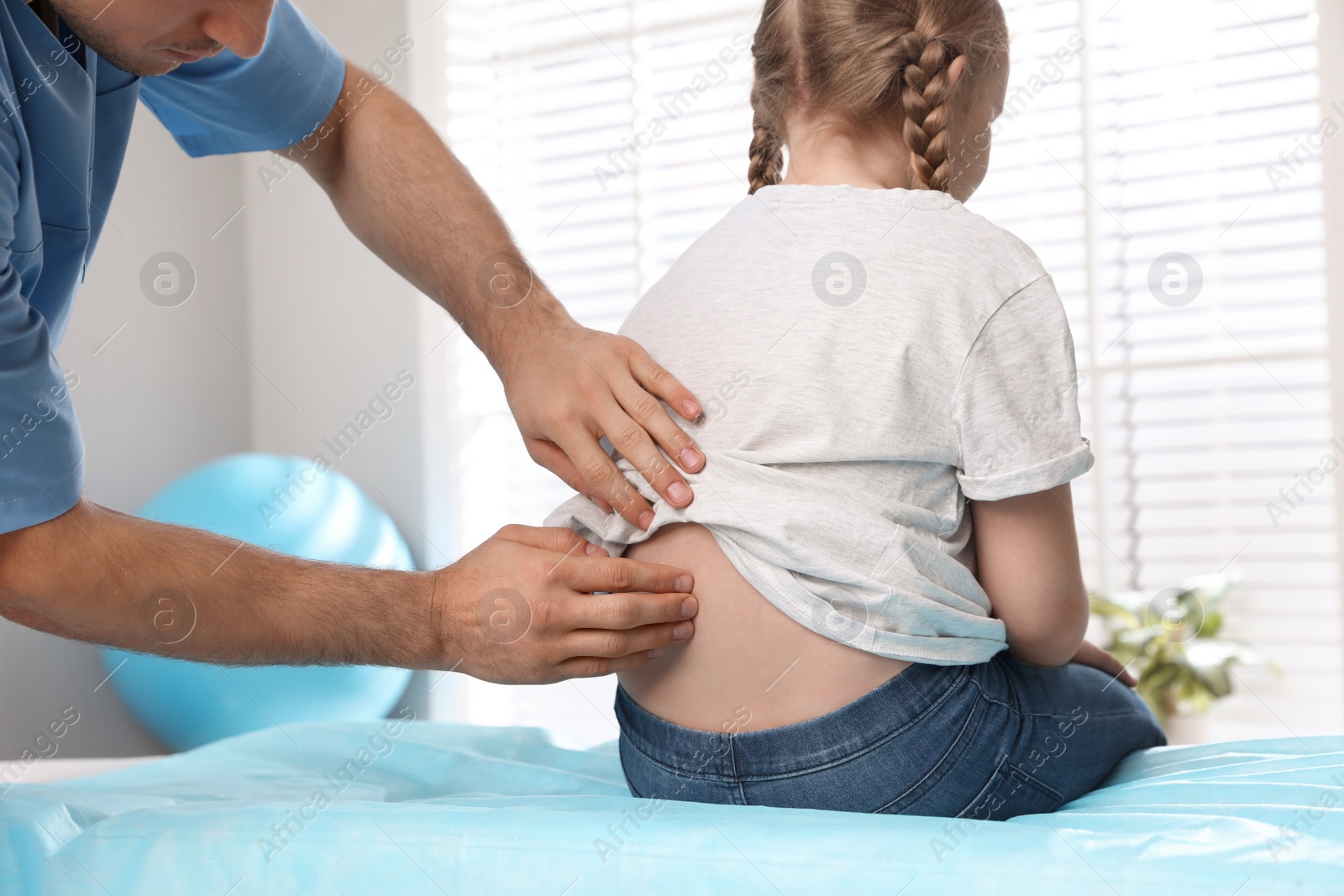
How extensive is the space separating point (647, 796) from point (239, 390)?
2.48 meters

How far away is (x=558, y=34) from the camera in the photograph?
311 cm

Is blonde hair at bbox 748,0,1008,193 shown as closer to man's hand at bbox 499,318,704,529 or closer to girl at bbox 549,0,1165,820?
girl at bbox 549,0,1165,820

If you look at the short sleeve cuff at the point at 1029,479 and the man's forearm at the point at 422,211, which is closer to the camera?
the short sleeve cuff at the point at 1029,479

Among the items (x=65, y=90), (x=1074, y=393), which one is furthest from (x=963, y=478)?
(x=65, y=90)

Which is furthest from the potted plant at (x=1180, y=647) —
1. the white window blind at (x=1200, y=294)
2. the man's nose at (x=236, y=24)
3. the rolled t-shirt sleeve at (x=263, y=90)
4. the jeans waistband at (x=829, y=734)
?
the man's nose at (x=236, y=24)

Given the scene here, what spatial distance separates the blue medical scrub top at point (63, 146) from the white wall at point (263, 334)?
1505mm

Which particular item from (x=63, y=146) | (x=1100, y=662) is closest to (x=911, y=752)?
(x=1100, y=662)

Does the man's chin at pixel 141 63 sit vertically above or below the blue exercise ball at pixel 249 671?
above

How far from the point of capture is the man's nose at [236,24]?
0.88 m

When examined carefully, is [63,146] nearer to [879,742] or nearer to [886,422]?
[886,422]

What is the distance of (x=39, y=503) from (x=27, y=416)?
0.21ft

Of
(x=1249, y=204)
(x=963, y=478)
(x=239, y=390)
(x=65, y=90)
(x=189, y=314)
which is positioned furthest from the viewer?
(x=239, y=390)

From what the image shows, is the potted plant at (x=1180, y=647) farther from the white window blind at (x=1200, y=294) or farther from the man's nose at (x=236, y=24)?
the man's nose at (x=236, y=24)

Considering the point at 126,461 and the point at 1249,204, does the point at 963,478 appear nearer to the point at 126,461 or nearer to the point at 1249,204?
the point at 1249,204
